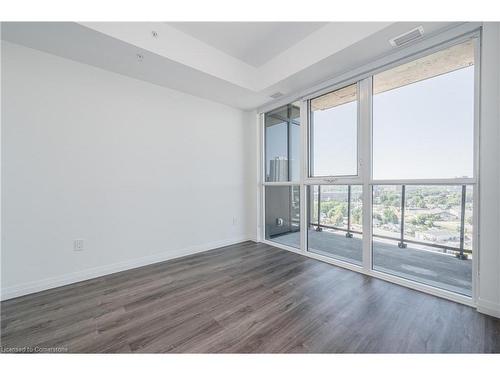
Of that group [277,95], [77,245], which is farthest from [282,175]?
[77,245]

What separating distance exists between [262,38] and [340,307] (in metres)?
3.03

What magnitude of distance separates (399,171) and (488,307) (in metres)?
1.32

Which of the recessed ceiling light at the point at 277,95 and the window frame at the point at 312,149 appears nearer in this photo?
the window frame at the point at 312,149

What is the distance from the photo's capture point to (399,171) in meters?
2.21

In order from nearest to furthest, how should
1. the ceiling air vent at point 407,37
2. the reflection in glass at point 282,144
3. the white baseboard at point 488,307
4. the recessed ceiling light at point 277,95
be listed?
the white baseboard at point 488,307 < the ceiling air vent at point 407,37 < the recessed ceiling light at point 277,95 < the reflection in glass at point 282,144

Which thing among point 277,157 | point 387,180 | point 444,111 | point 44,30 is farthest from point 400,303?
point 44,30

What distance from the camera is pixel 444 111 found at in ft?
6.48

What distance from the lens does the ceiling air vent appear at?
1.82 metres

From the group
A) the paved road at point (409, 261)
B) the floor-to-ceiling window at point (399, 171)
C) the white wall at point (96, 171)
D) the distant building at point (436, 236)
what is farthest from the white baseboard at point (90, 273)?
the distant building at point (436, 236)

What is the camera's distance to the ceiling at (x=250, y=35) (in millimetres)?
2217

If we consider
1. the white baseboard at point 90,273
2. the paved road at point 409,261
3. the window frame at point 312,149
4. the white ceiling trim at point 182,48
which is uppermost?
the white ceiling trim at point 182,48

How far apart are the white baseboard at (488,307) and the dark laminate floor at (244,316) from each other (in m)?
0.07

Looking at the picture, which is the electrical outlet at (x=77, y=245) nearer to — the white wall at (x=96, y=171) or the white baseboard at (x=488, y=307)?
the white wall at (x=96, y=171)
